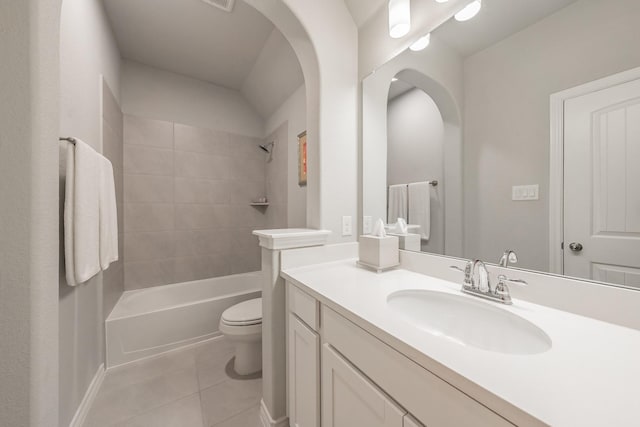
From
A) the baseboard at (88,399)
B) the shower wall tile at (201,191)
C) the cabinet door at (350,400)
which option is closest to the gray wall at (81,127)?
the baseboard at (88,399)

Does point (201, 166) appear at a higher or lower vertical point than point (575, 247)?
higher

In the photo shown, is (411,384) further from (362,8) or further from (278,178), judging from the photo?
(278,178)

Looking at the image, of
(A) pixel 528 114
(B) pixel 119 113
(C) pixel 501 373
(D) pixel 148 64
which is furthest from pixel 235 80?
(C) pixel 501 373

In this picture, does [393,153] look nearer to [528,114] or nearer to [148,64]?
[528,114]

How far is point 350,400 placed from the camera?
71 centimetres

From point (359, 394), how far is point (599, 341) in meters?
0.60

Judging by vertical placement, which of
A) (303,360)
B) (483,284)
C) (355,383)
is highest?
(483,284)

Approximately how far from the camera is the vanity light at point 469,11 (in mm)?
910

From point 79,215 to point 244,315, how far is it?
1.10 m

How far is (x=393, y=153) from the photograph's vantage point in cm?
136

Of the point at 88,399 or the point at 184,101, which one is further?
the point at 184,101

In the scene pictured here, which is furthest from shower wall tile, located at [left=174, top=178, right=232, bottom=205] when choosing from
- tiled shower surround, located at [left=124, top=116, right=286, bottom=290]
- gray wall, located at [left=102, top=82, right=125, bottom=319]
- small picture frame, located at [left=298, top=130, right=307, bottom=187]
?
small picture frame, located at [left=298, top=130, right=307, bottom=187]

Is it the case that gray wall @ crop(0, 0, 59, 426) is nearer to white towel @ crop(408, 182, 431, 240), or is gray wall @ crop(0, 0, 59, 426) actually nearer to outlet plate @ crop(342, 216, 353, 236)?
outlet plate @ crop(342, 216, 353, 236)

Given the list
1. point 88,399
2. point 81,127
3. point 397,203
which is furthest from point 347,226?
point 88,399
